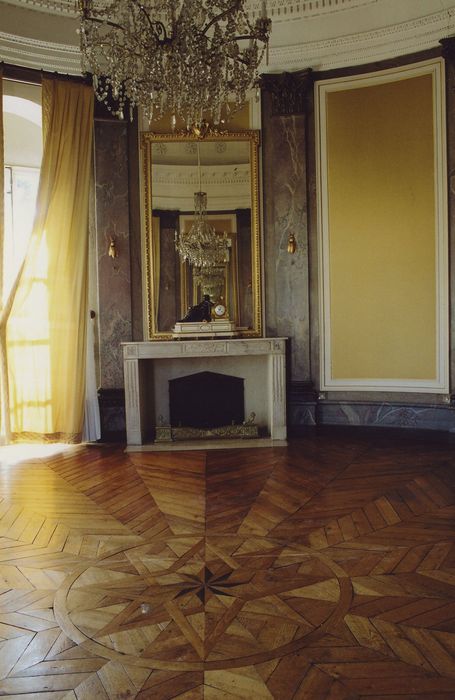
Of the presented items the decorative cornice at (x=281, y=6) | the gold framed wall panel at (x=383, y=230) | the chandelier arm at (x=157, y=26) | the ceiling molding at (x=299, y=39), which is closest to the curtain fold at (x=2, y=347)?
the ceiling molding at (x=299, y=39)

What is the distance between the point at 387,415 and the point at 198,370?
1.57 m

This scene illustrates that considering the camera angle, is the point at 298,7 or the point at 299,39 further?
the point at 299,39

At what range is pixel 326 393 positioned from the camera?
16.1 feet

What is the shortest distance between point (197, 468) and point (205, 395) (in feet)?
3.84

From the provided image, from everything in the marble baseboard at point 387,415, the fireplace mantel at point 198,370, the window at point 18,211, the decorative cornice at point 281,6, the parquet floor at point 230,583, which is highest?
the decorative cornice at point 281,6

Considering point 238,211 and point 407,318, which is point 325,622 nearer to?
point 407,318

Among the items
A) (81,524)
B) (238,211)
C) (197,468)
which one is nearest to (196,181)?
(238,211)

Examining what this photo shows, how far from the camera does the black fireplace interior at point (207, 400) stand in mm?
5043

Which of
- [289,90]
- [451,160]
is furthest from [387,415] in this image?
[289,90]

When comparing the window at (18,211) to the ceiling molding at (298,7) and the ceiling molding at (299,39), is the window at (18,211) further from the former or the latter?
the ceiling molding at (298,7)

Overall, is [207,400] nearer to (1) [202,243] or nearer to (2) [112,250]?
(1) [202,243]

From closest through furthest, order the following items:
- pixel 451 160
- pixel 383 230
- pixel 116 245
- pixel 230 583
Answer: pixel 230 583, pixel 451 160, pixel 383 230, pixel 116 245

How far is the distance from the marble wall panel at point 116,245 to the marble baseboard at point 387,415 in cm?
171

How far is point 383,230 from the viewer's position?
4.72 m
